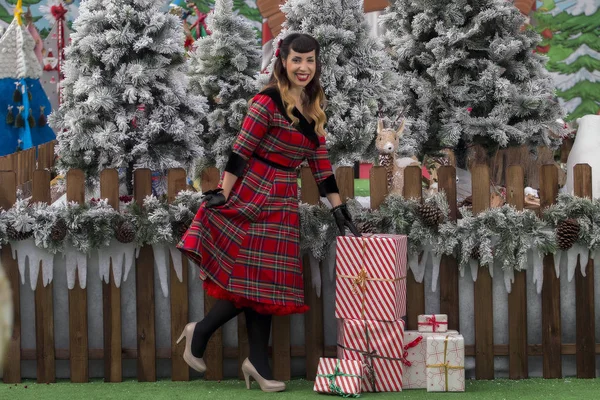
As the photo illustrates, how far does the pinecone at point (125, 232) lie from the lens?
15.6ft

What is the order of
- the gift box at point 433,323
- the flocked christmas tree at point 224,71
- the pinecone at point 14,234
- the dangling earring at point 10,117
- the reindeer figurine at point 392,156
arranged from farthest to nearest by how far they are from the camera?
the dangling earring at point 10,117 < the flocked christmas tree at point 224,71 < the reindeer figurine at point 392,156 < the pinecone at point 14,234 < the gift box at point 433,323

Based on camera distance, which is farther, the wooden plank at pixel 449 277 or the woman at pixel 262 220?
the wooden plank at pixel 449 277

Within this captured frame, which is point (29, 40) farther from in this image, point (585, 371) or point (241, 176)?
point (585, 371)

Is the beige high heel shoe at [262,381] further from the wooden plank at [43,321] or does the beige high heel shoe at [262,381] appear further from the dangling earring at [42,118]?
the dangling earring at [42,118]

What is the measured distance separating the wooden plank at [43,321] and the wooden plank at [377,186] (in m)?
1.70

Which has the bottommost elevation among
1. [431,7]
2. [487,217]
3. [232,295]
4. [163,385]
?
[163,385]

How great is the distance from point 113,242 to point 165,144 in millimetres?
1080

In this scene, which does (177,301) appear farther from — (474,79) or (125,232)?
(474,79)

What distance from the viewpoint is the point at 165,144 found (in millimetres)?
5758

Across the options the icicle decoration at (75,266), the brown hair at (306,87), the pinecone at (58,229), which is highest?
the brown hair at (306,87)

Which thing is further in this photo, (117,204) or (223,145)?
(223,145)

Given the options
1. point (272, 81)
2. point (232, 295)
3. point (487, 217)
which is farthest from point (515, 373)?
point (272, 81)

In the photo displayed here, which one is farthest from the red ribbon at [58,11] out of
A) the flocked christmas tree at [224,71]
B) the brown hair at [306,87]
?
the brown hair at [306,87]

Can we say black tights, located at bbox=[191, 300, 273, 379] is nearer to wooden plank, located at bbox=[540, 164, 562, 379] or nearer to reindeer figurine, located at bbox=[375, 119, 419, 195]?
reindeer figurine, located at bbox=[375, 119, 419, 195]
